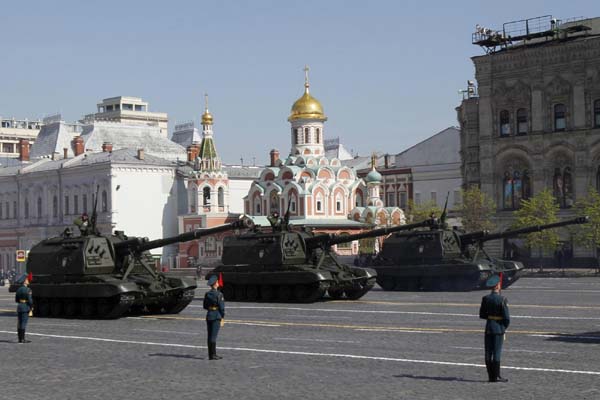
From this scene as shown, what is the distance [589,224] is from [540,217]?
345cm

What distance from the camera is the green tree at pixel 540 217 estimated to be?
195ft

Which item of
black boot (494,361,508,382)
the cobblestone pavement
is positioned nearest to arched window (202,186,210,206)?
the cobblestone pavement

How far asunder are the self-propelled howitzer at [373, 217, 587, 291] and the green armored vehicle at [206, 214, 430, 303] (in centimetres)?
350

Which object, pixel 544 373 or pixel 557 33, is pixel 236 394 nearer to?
pixel 544 373

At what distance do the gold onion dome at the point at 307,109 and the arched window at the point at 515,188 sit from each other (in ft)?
79.8

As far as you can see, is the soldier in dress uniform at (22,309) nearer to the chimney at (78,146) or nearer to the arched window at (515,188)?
the arched window at (515,188)

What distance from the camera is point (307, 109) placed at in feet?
290

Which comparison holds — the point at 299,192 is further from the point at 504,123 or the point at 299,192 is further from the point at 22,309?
the point at 22,309

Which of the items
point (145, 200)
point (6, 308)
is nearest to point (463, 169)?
point (145, 200)

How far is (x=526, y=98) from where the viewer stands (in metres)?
65.5

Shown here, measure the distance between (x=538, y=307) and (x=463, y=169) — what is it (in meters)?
44.3

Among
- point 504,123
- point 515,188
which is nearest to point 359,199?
point 515,188

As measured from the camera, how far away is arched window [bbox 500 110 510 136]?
66625 mm

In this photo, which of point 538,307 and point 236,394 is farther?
point 538,307
